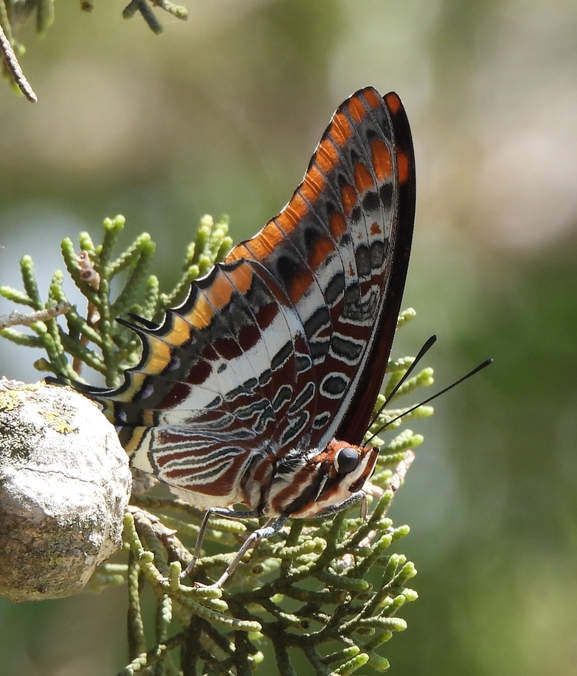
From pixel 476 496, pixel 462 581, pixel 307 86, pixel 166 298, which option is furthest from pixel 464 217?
pixel 166 298

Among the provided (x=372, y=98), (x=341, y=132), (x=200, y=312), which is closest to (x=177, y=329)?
(x=200, y=312)

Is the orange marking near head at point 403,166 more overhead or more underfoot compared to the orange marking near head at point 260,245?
more overhead

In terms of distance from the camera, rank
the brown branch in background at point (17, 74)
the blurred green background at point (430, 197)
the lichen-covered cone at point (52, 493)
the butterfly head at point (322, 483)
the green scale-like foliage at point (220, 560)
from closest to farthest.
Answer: the lichen-covered cone at point (52, 493) < the brown branch in background at point (17, 74) < the green scale-like foliage at point (220, 560) < the butterfly head at point (322, 483) < the blurred green background at point (430, 197)

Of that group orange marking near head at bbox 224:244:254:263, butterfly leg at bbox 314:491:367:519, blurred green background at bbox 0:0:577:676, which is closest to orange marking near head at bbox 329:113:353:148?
orange marking near head at bbox 224:244:254:263

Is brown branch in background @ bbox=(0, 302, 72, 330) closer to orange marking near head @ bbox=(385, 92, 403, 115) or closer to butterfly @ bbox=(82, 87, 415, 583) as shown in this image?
butterfly @ bbox=(82, 87, 415, 583)

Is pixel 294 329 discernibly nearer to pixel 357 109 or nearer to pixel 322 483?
pixel 322 483

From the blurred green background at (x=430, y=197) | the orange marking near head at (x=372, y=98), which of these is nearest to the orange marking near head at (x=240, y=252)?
the orange marking near head at (x=372, y=98)

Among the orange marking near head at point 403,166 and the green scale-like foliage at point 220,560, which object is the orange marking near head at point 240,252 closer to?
the green scale-like foliage at point 220,560
